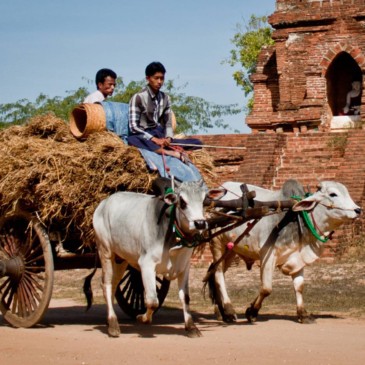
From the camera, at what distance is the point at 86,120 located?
11.7 metres

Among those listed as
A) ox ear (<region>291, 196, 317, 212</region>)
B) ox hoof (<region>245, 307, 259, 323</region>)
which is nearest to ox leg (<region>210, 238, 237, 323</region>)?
ox hoof (<region>245, 307, 259, 323</region>)

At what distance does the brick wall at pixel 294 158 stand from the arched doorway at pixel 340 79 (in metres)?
4.84

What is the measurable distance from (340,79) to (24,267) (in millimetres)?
15340

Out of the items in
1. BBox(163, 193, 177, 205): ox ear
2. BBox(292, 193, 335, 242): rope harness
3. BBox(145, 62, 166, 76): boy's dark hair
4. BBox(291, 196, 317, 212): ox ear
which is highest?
BBox(145, 62, 166, 76): boy's dark hair

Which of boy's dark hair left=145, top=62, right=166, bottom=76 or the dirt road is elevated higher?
boy's dark hair left=145, top=62, right=166, bottom=76

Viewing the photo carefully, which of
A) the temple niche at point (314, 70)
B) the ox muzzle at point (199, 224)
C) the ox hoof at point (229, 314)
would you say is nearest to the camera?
the ox muzzle at point (199, 224)

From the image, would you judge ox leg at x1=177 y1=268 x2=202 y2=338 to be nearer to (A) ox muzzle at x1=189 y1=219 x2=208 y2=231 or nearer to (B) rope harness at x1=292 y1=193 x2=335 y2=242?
(A) ox muzzle at x1=189 y1=219 x2=208 y2=231

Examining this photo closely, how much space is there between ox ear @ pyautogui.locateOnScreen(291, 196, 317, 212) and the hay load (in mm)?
939

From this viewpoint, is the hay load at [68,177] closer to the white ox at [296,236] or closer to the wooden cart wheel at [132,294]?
the white ox at [296,236]

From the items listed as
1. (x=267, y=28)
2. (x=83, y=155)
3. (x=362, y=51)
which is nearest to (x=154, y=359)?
(x=83, y=155)

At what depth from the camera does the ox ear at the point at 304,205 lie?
11.2 meters

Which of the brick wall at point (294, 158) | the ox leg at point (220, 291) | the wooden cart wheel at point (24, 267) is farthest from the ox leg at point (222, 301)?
the brick wall at point (294, 158)

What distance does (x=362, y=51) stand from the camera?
79.5 ft

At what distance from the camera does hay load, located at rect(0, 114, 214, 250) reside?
11.2 m
